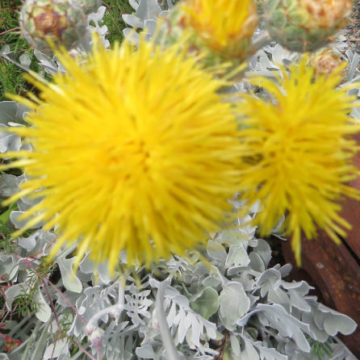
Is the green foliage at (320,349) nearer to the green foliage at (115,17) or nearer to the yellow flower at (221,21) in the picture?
the yellow flower at (221,21)

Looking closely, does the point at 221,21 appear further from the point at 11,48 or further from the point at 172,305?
the point at 11,48

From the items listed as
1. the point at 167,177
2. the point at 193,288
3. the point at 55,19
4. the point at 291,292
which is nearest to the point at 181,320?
the point at 193,288

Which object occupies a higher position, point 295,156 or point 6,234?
point 295,156

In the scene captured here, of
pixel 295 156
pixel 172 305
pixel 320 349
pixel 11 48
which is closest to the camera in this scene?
pixel 295 156

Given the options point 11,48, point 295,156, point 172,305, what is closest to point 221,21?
point 295,156

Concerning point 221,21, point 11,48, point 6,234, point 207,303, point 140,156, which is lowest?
point 207,303

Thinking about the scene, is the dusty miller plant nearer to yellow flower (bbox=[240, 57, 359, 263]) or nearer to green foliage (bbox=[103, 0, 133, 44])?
green foliage (bbox=[103, 0, 133, 44])

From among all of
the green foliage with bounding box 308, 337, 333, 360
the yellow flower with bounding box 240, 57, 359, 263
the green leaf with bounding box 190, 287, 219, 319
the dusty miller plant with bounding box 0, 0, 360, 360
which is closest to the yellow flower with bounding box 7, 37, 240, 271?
the yellow flower with bounding box 240, 57, 359, 263
